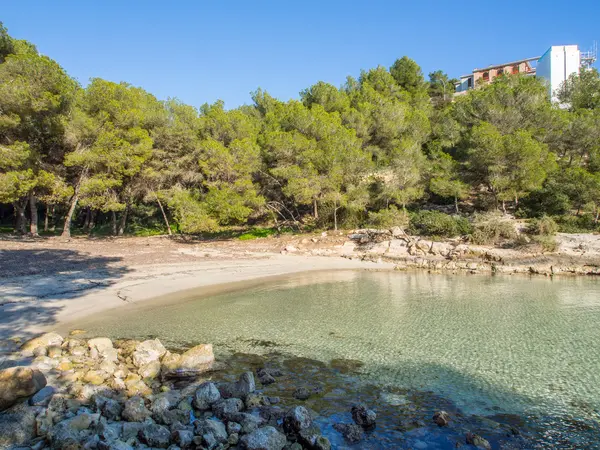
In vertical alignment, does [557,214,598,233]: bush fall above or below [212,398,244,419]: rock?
above

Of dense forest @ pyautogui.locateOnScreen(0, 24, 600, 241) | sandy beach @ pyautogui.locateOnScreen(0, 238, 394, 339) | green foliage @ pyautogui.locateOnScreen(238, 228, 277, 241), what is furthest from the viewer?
green foliage @ pyautogui.locateOnScreen(238, 228, 277, 241)

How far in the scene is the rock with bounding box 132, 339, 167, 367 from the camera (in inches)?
316

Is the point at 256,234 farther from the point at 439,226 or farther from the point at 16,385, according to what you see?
the point at 16,385

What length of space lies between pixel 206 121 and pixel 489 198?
2328cm

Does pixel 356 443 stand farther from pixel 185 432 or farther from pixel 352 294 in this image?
pixel 352 294

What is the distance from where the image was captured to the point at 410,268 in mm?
22906

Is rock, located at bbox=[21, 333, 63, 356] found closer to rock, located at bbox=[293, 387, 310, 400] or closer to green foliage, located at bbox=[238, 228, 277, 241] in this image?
rock, located at bbox=[293, 387, 310, 400]

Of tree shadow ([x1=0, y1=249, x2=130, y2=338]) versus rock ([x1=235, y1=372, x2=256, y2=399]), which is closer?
rock ([x1=235, y1=372, x2=256, y2=399])

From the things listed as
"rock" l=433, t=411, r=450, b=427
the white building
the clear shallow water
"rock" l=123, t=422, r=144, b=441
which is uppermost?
the white building

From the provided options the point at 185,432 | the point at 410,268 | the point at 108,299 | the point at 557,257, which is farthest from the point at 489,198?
the point at 185,432

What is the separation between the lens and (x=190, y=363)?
26.1ft

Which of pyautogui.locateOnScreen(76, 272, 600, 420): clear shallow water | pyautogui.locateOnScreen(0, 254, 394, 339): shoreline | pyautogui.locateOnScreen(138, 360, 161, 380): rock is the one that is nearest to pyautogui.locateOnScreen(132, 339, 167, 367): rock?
pyautogui.locateOnScreen(138, 360, 161, 380): rock

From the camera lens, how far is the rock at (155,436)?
5.09 m

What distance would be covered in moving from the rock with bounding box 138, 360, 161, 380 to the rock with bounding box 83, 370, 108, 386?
2.16 ft
